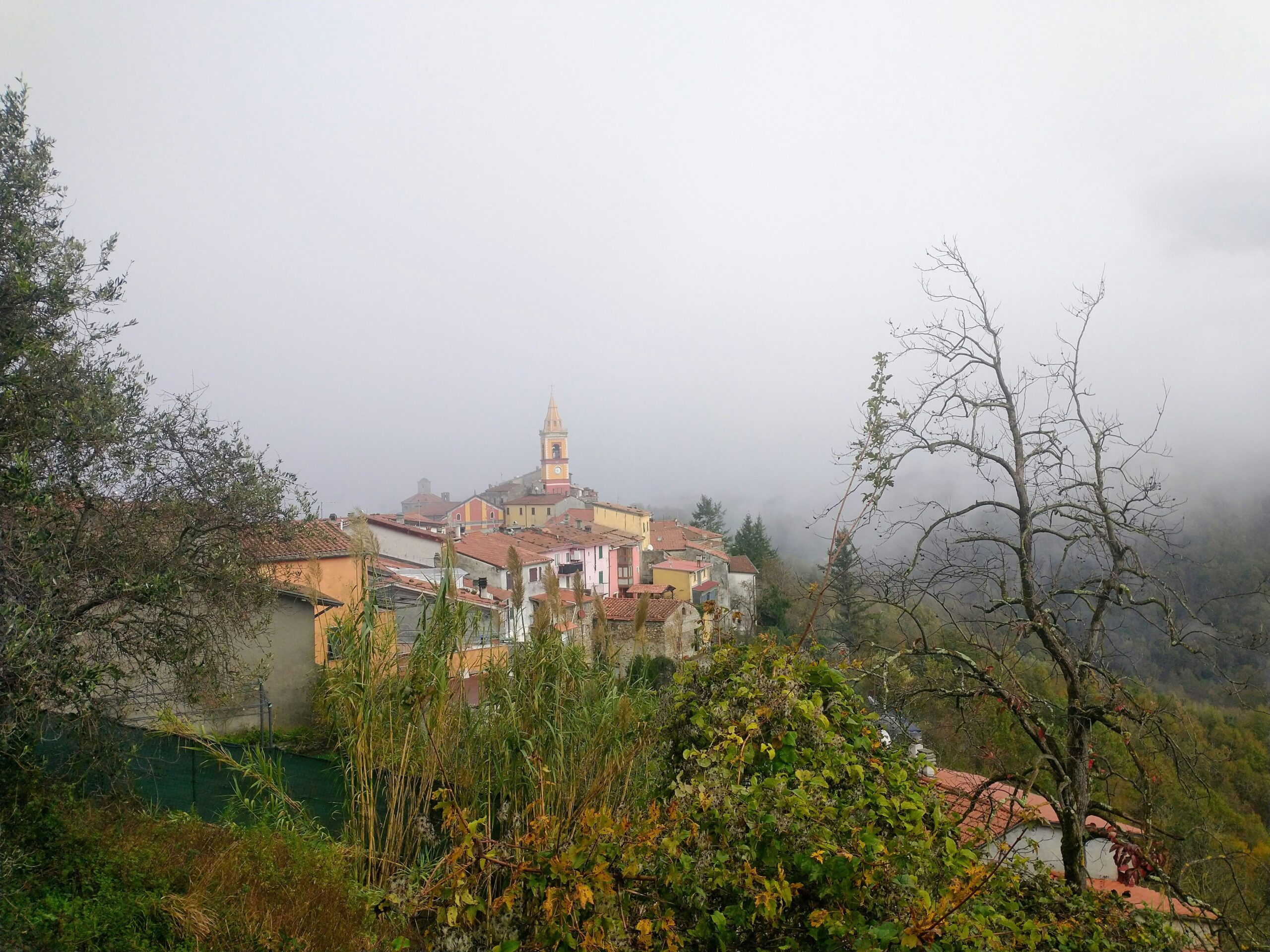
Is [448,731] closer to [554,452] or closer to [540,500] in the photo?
[540,500]

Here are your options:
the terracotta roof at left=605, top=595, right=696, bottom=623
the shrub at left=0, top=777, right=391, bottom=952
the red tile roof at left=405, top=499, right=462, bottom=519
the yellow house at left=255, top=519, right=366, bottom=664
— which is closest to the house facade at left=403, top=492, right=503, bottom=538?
the red tile roof at left=405, top=499, right=462, bottom=519

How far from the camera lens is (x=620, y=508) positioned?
50188mm

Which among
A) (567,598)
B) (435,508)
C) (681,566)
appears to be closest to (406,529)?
(681,566)

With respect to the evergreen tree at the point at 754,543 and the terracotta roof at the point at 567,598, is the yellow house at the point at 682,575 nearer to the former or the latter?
the evergreen tree at the point at 754,543

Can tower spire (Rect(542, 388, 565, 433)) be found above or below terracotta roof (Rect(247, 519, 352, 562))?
above

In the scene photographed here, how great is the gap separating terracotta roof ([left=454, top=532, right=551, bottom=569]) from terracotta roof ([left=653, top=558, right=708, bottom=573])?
9.04m

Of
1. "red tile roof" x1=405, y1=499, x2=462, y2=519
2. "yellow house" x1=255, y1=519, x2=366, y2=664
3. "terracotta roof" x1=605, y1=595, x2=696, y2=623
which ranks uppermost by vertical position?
"red tile roof" x1=405, y1=499, x2=462, y2=519

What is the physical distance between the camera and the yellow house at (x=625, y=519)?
4941cm

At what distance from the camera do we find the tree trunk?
2986mm

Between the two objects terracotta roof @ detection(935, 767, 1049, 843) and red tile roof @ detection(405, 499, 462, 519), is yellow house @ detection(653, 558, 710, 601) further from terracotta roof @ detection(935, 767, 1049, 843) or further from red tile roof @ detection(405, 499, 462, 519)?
terracotta roof @ detection(935, 767, 1049, 843)

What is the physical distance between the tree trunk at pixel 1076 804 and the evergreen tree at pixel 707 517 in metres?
57.5

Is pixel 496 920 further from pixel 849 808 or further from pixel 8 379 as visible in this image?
pixel 8 379

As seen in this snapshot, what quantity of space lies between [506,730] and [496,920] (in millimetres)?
1878

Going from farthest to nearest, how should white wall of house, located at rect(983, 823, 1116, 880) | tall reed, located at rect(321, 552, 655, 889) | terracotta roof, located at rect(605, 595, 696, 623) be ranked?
terracotta roof, located at rect(605, 595, 696, 623), tall reed, located at rect(321, 552, 655, 889), white wall of house, located at rect(983, 823, 1116, 880)
